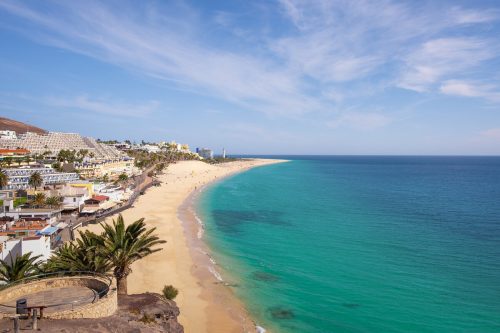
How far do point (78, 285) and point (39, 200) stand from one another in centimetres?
3115

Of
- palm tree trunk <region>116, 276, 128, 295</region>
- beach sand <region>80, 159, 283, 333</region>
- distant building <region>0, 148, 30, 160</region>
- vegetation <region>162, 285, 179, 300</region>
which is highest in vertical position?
distant building <region>0, 148, 30, 160</region>

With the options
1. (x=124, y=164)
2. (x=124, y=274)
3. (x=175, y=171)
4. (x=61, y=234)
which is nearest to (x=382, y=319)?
(x=124, y=274)

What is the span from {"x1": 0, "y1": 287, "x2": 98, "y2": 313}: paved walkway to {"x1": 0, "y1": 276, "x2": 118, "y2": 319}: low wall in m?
0.24

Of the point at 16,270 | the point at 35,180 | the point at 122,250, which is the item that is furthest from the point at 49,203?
the point at 122,250

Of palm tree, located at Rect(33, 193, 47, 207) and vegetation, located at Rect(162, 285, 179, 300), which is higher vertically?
palm tree, located at Rect(33, 193, 47, 207)

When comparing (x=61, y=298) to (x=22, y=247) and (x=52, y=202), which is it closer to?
(x=22, y=247)

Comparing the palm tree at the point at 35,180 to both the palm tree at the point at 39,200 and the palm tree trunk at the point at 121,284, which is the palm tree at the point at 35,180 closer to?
the palm tree at the point at 39,200

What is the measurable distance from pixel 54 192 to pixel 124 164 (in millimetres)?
47903

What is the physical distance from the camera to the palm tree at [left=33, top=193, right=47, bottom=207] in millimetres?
40162

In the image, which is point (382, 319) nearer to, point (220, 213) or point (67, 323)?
point (67, 323)

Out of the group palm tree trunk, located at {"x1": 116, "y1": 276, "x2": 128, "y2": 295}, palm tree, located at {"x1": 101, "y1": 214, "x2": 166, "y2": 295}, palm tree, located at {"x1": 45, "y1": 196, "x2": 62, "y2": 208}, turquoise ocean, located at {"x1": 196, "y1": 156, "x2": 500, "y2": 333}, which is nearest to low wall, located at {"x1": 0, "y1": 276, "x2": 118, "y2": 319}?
palm tree, located at {"x1": 101, "y1": 214, "x2": 166, "y2": 295}

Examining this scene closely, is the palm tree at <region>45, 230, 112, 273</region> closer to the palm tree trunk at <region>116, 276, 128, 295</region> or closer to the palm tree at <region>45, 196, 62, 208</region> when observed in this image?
the palm tree trunk at <region>116, 276, 128, 295</region>

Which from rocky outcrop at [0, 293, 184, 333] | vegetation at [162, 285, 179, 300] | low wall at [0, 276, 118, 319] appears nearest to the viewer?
rocky outcrop at [0, 293, 184, 333]

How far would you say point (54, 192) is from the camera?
149 ft
